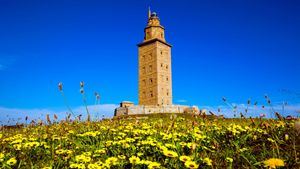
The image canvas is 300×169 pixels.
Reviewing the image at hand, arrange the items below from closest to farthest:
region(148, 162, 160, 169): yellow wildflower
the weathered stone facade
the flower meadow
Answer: region(148, 162, 160, 169): yellow wildflower < the flower meadow < the weathered stone facade

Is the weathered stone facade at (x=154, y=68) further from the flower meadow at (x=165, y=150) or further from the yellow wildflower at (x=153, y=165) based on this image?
the yellow wildflower at (x=153, y=165)

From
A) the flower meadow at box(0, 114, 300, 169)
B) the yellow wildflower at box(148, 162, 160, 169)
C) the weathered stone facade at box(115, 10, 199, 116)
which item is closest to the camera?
the yellow wildflower at box(148, 162, 160, 169)

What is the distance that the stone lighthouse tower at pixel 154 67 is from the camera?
→ 54344 millimetres

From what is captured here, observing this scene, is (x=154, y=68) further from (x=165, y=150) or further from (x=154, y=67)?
(x=165, y=150)

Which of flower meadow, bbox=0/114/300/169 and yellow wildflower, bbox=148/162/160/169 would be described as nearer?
yellow wildflower, bbox=148/162/160/169

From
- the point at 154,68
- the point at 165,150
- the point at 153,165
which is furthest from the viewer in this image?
the point at 154,68

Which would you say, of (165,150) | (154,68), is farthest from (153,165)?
(154,68)

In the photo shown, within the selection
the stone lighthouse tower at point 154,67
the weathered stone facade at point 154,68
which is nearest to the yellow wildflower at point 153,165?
the weathered stone facade at point 154,68

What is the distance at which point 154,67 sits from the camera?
181ft

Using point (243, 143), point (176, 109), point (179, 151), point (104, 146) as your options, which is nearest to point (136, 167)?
point (179, 151)

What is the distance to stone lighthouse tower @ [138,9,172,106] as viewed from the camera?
5434 cm

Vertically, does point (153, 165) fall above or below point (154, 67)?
below

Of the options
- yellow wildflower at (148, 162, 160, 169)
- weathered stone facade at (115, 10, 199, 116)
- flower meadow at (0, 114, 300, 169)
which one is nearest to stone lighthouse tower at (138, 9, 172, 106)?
weathered stone facade at (115, 10, 199, 116)

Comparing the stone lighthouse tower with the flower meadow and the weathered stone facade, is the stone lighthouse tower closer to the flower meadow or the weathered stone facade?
the weathered stone facade
